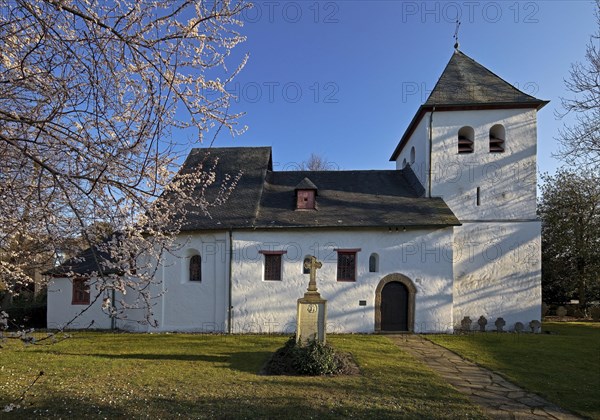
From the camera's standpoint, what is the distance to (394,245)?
1636cm

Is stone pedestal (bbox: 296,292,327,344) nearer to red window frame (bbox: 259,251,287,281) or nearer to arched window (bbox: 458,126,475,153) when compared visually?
red window frame (bbox: 259,251,287,281)

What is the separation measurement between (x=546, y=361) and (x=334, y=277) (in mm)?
7950

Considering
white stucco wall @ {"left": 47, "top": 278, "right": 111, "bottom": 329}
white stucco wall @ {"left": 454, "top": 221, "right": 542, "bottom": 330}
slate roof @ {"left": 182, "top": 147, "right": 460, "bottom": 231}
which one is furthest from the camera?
white stucco wall @ {"left": 47, "top": 278, "right": 111, "bottom": 329}

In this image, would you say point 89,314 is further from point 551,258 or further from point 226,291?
point 551,258

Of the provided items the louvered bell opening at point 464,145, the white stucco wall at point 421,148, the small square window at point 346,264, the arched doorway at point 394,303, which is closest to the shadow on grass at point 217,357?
the small square window at point 346,264

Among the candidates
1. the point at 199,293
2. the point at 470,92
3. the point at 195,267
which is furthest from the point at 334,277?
the point at 470,92

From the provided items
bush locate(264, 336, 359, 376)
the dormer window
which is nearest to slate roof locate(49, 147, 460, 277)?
the dormer window

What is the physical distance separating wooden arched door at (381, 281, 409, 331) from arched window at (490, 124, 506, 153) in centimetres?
824

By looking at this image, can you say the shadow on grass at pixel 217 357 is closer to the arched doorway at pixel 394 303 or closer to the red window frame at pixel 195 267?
the red window frame at pixel 195 267

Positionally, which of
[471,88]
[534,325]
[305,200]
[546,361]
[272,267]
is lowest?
[534,325]

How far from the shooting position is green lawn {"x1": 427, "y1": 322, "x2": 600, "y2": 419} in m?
7.90

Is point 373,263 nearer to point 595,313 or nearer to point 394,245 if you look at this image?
point 394,245

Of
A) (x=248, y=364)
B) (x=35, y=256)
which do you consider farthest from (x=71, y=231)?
(x=248, y=364)

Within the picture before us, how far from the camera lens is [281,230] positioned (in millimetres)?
16422
